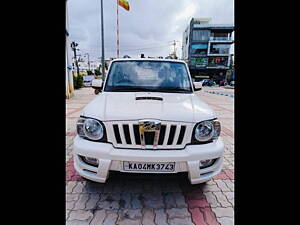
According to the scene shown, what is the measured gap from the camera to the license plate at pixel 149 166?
1.92m

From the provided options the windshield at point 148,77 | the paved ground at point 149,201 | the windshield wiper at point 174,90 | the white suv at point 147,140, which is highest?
the windshield at point 148,77

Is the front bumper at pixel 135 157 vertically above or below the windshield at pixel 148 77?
below

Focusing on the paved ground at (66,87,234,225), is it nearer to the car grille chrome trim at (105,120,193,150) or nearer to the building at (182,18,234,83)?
the car grille chrome trim at (105,120,193,150)

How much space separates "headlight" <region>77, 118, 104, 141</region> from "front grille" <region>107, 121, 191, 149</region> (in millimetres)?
125

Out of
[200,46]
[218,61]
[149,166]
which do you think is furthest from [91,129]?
[218,61]

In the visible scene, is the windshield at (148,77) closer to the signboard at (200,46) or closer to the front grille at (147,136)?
the front grille at (147,136)

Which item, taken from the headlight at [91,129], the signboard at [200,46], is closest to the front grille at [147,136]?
the headlight at [91,129]

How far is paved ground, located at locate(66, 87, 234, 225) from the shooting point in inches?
76.7

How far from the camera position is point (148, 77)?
3.09m
